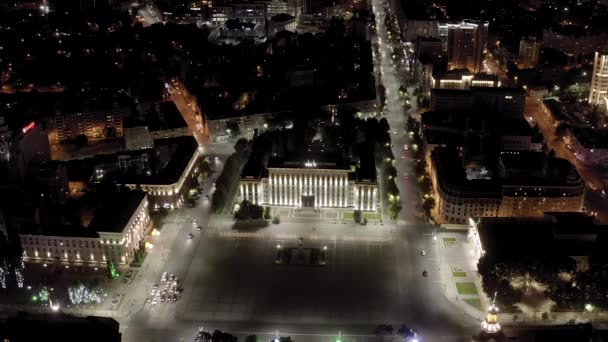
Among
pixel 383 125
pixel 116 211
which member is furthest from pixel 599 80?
pixel 116 211

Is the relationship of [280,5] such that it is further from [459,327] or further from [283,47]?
[459,327]

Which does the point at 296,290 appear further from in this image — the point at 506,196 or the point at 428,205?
the point at 506,196

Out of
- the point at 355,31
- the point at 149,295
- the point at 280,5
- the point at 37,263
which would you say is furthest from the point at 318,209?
the point at 280,5

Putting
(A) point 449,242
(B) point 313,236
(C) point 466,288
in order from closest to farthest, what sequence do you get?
(C) point 466,288
(A) point 449,242
(B) point 313,236

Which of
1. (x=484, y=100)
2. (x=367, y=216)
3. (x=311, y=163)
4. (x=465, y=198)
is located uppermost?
(x=311, y=163)

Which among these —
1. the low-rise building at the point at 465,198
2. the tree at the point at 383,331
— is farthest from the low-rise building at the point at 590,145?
the tree at the point at 383,331

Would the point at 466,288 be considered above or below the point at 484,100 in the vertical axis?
below

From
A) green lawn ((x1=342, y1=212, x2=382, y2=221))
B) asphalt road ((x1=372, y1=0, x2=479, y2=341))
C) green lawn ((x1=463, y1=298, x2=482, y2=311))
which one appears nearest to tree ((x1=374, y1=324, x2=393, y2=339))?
asphalt road ((x1=372, y1=0, x2=479, y2=341))

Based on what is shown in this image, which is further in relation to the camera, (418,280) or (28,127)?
(28,127)
